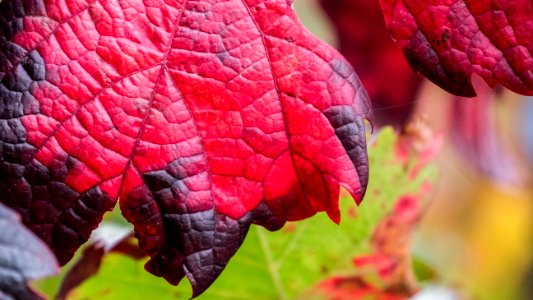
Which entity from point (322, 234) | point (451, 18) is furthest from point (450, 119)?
point (451, 18)

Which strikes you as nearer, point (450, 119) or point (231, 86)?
point (231, 86)

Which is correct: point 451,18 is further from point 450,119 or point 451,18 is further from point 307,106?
point 450,119

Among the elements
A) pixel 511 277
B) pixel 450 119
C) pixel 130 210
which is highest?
pixel 130 210

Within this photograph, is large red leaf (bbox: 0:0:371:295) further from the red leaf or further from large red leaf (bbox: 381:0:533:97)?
the red leaf

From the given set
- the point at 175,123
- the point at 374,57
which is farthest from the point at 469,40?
the point at 374,57

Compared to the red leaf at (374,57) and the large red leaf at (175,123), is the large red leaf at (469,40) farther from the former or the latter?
the red leaf at (374,57)

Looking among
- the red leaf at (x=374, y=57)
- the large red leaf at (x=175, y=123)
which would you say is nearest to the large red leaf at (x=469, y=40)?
the large red leaf at (x=175, y=123)
